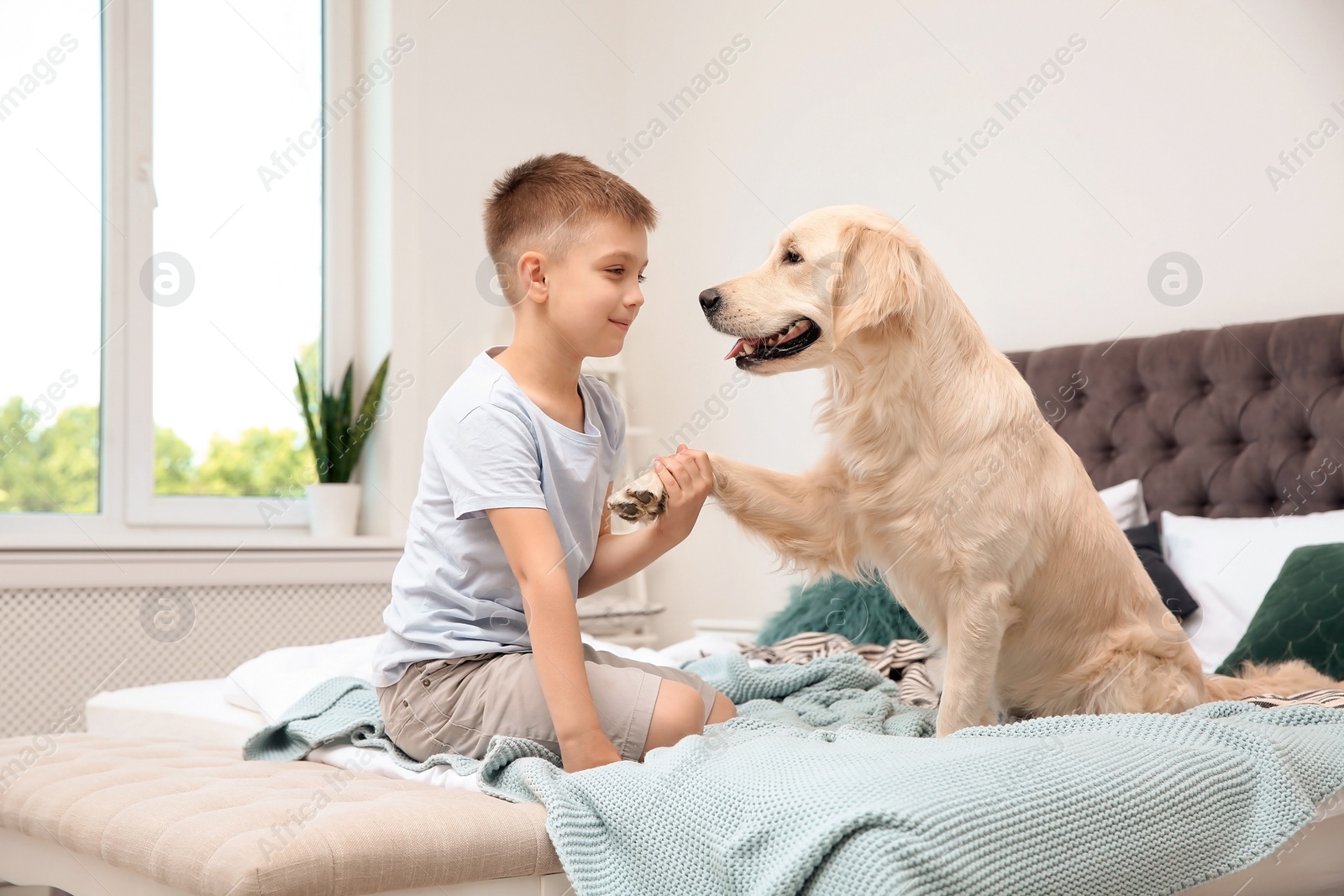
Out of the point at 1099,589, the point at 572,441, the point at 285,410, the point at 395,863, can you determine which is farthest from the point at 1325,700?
the point at 285,410

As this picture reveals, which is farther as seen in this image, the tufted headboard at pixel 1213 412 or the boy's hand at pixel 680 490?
the tufted headboard at pixel 1213 412

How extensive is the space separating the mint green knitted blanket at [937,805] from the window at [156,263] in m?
2.65

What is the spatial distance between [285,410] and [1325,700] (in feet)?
11.3

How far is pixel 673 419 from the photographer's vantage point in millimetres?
4250

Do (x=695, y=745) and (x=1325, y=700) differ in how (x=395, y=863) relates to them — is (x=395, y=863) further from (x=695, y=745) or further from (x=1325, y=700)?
(x=1325, y=700)

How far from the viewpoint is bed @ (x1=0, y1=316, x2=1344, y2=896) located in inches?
37.2

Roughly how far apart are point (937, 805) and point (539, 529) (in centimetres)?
58

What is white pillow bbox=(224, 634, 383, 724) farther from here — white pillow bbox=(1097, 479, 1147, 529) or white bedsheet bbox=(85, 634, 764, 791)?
white pillow bbox=(1097, 479, 1147, 529)

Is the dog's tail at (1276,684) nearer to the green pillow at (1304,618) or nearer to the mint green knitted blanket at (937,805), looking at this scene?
the green pillow at (1304,618)

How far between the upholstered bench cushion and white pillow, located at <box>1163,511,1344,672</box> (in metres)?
1.70

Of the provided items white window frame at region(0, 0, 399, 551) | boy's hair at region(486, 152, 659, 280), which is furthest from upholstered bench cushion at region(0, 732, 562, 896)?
white window frame at region(0, 0, 399, 551)

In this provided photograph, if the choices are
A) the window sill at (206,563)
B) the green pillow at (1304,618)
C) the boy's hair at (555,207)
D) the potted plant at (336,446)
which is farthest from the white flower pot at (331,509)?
the green pillow at (1304,618)

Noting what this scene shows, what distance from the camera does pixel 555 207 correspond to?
1480 mm

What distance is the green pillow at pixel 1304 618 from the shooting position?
189 centimetres
